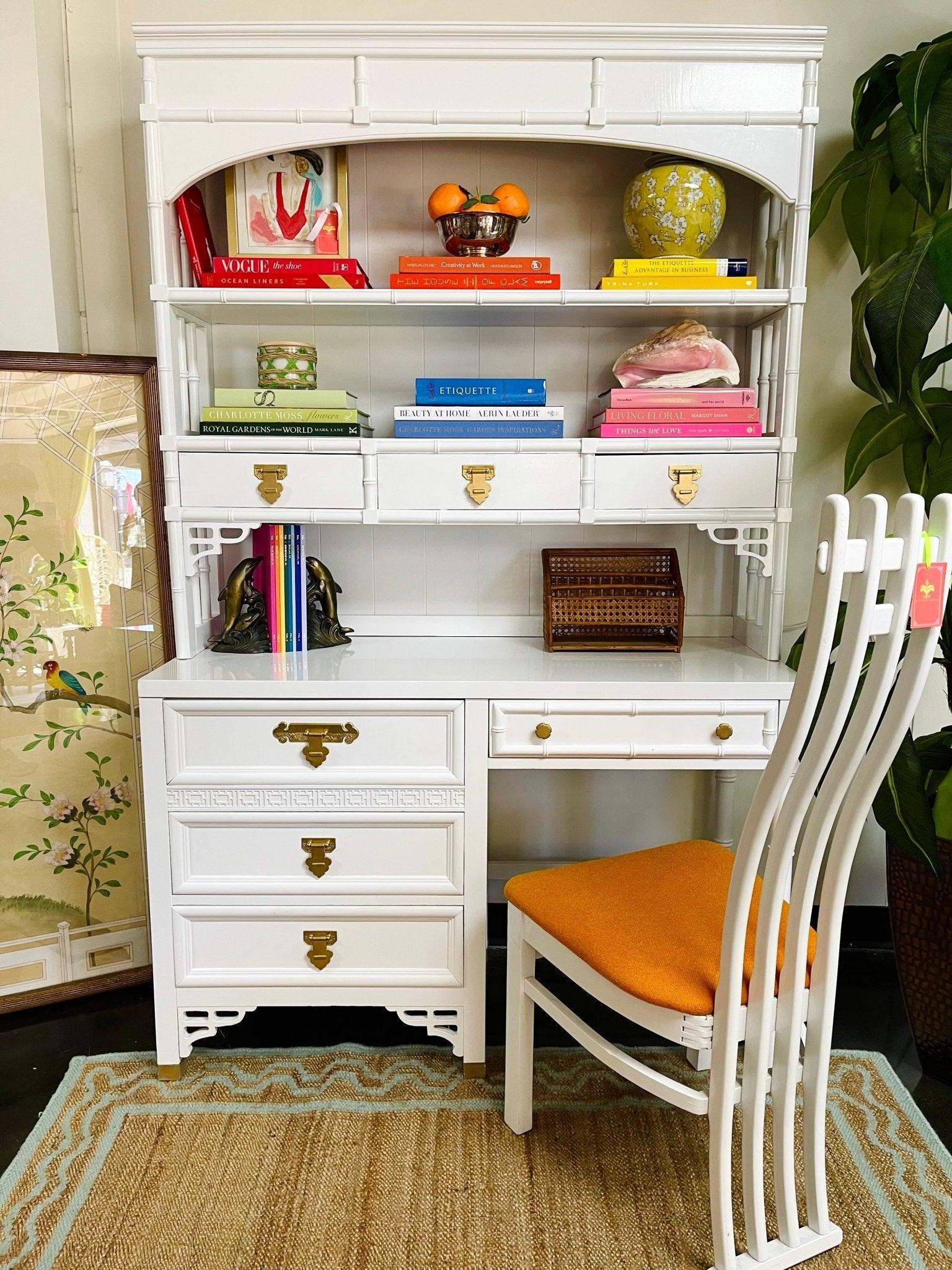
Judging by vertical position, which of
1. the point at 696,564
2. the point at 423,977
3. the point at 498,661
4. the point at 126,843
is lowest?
the point at 423,977

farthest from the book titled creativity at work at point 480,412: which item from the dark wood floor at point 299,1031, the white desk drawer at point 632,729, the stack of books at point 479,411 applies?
the dark wood floor at point 299,1031

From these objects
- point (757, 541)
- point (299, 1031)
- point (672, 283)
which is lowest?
point (299, 1031)

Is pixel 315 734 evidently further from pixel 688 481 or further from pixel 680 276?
pixel 680 276

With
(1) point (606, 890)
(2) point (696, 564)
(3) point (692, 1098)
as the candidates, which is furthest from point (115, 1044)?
(2) point (696, 564)

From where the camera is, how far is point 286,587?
6.64 ft

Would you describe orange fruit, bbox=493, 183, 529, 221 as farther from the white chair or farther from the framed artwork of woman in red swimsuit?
the white chair

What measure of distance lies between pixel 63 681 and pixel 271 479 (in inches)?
27.2

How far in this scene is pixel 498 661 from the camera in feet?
6.47

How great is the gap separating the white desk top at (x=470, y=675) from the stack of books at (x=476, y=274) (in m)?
0.75

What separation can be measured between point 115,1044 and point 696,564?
66.7 inches

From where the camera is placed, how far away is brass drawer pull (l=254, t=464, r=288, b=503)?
1901 mm

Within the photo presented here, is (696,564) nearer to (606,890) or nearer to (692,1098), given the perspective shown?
(606,890)

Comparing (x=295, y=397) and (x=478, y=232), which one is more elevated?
(x=478, y=232)

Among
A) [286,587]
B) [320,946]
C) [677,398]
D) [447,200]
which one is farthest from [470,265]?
[320,946]
